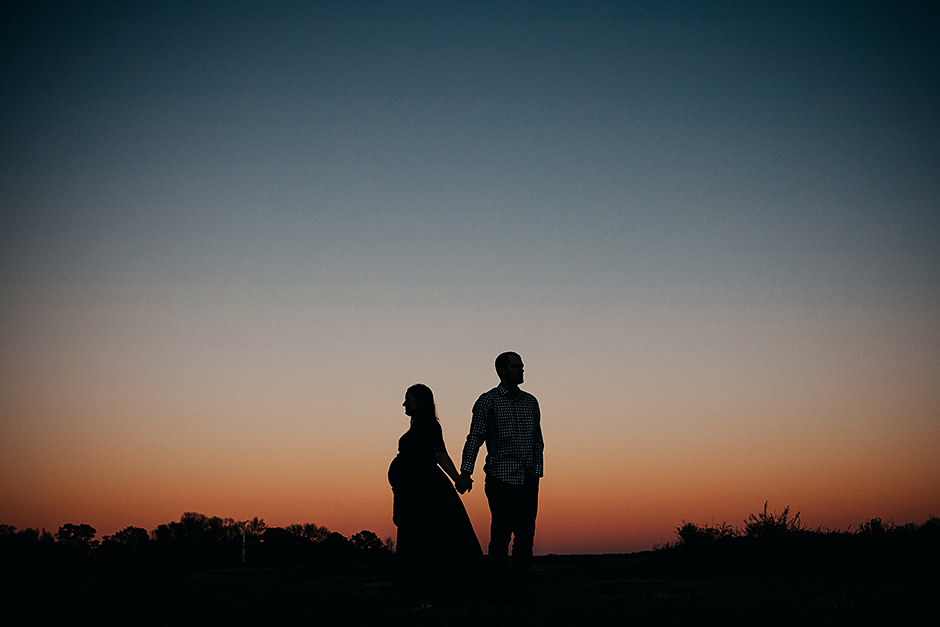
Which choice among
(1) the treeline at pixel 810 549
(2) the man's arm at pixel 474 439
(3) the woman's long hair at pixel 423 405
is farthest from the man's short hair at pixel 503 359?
(1) the treeline at pixel 810 549

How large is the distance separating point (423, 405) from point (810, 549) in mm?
6148

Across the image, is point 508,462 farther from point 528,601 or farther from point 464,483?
point 528,601

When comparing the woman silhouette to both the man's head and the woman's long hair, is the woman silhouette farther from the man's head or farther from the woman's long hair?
the man's head

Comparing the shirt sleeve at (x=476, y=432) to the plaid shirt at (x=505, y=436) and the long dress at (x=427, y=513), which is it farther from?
the long dress at (x=427, y=513)

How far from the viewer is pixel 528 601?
6.64m

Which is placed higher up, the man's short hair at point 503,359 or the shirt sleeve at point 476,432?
the man's short hair at point 503,359

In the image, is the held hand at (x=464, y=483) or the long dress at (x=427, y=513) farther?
the long dress at (x=427, y=513)

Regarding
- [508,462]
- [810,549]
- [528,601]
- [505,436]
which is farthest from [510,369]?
[810,549]

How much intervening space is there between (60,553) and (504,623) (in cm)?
602

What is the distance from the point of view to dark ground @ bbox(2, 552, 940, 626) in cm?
493

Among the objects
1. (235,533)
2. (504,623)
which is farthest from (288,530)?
(504,623)

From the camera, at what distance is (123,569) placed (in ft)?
26.1

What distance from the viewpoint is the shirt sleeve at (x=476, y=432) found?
7.14m

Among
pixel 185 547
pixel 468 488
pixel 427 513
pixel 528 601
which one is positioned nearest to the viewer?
pixel 528 601
